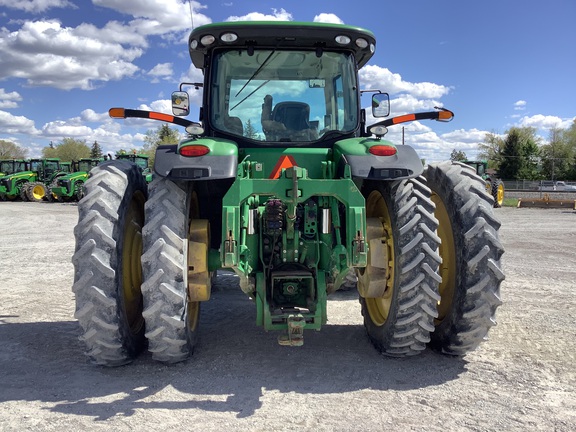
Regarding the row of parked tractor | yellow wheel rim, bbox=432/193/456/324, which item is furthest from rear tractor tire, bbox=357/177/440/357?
the row of parked tractor

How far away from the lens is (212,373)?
3801 millimetres

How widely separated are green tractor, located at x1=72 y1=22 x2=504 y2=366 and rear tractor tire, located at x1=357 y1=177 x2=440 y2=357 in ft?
0.03

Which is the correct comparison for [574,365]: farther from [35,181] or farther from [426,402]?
[35,181]

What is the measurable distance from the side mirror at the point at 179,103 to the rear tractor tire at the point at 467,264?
234cm

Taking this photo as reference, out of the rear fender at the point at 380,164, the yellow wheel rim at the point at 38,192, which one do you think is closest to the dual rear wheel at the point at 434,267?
the rear fender at the point at 380,164

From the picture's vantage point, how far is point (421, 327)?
385 cm

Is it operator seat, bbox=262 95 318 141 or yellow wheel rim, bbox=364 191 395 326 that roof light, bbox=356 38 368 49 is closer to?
operator seat, bbox=262 95 318 141

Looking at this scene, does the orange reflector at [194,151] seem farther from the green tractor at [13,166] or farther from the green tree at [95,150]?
the green tree at [95,150]

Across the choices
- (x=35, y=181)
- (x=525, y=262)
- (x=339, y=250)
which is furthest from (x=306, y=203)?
(x=35, y=181)

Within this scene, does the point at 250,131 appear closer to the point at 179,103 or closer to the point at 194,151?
the point at 179,103

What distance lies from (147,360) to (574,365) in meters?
3.36

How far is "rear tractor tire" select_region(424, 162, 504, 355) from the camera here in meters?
3.78

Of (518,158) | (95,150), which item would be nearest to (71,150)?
(95,150)

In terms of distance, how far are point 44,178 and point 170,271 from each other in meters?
32.2
